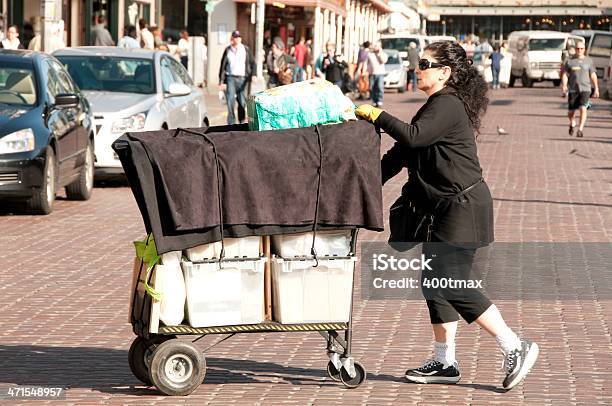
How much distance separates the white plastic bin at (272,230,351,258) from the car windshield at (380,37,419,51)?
50430 millimetres

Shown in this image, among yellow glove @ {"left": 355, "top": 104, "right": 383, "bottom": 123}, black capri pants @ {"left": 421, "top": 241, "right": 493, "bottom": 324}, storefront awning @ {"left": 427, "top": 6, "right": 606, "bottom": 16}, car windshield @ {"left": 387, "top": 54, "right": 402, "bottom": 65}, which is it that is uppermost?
storefront awning @ {"left": 427, "top": 6, "right": 606, "bottom": 16}

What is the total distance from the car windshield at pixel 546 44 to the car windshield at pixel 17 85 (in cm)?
4774

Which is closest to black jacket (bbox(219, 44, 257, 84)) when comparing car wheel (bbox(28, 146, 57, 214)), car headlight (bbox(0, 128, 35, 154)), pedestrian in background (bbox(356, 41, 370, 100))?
car wheel (bbox(28, 146, 57, 214))

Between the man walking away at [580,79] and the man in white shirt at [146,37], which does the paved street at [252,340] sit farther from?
the man in white shirt at [146,37]

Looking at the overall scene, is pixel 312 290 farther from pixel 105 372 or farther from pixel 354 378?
pixel 105 372

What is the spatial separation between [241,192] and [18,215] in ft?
26.2

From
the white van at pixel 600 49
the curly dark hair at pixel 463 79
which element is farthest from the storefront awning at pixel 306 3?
the curly dark hair at pixel 463 79

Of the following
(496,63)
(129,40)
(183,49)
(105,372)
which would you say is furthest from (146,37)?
(496,63)

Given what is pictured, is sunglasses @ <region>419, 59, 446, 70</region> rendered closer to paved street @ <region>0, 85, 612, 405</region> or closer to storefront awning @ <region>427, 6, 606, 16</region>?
paved street @ <region>0, 85, 612, 405</region>

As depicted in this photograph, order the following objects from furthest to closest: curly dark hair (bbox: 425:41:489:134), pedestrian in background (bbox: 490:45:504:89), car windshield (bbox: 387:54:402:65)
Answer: pedestrian in background (bbox: 490:45:504:89) → car windshield (bbox: 387:54:402:65) → curly dark hair (bbox: 425:41:489:134)

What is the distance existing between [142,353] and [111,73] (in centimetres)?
1163

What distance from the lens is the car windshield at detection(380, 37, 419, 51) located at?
56.9m

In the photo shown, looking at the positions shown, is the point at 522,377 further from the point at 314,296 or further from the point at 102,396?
the point at 102,396

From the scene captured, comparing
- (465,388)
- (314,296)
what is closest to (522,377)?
(465,388)
